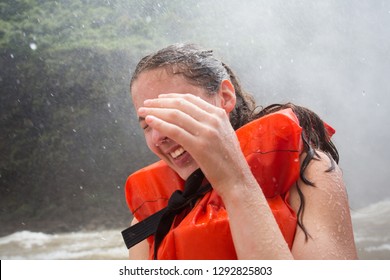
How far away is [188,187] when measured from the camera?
1.08 m

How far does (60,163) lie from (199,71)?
2.56 metres

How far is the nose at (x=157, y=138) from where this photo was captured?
106 centimetres

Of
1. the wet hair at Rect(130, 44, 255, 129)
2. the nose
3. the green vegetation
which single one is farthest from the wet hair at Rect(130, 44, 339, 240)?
the green vegetation

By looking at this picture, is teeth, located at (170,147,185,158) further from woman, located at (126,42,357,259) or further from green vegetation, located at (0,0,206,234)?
green vegetation, located at (0,0,206,234)

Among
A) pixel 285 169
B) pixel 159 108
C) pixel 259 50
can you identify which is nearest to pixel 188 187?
pixel 285 169

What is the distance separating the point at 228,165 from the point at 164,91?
0.97ft

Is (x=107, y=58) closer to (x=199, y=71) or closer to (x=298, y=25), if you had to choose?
(x=298, y=25)

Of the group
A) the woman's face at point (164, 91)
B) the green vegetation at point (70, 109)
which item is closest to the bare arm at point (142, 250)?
the woman's face at point (164, 91)

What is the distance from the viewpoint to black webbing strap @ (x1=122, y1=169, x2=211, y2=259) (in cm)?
107

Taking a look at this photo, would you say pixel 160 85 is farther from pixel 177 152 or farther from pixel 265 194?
pixel 265 194

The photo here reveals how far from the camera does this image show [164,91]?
104 cm

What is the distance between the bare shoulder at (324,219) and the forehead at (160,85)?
28 centimetres

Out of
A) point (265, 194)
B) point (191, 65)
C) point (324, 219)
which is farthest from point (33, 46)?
point (324, 219)

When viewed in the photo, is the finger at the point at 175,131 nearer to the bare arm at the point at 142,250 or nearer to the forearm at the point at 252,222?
the forearm at the point at 252,222
